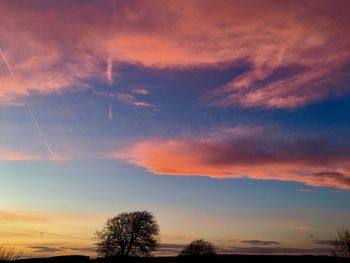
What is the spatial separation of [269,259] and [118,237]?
4951 cm

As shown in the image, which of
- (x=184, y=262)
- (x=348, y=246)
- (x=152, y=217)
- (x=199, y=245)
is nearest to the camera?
(x=184, y=262)

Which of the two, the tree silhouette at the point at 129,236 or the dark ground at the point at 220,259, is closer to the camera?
the dark ground at the point at 220,259

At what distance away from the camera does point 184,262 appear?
35844 millimetres

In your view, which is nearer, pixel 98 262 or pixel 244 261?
pixel 244 261

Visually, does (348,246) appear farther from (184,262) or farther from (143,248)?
(184,262)

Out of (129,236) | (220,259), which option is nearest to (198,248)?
(129,236)

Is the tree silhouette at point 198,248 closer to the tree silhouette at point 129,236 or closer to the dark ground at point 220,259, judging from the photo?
the tree silhouette at point 129,236

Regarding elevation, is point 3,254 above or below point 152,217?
below

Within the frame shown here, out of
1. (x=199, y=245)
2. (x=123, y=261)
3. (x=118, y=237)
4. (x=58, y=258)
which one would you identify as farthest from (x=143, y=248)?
(x=58, y=258)

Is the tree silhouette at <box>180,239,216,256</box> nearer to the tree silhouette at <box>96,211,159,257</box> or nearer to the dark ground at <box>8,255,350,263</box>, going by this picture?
the tree silhouette at <box>96,211,159,257</box>

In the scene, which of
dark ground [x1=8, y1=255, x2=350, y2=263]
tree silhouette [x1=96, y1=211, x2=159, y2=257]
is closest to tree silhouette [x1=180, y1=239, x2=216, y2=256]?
tree silhouette [x1=96, y1=211, x2=159, y2=257]

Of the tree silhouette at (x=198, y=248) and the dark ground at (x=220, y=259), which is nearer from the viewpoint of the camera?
the dark ground at (x=220, y=259)

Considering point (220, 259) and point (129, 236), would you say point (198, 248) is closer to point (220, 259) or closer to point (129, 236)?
point (129, 236)

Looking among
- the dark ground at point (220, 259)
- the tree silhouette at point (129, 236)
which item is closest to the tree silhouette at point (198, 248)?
the tree silhouette at point (129, 236)
